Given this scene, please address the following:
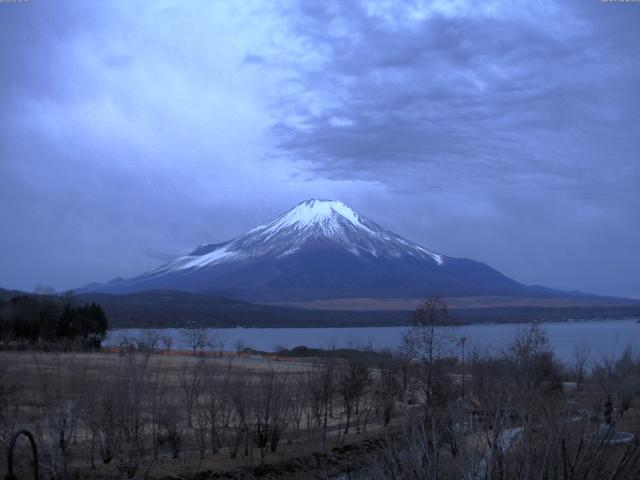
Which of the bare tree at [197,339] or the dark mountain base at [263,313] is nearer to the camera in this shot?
the bare tree at [197,339]

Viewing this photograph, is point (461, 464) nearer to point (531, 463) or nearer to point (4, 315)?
point (531, 463)

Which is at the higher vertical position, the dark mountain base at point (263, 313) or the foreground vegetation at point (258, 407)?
the dark mountain base at point (263, 313)

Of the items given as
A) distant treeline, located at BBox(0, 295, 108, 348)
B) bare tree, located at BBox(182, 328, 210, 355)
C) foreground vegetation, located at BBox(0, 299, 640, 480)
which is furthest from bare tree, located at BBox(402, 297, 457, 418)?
distant treeline, located at BBox(0, 295, 108, 348)

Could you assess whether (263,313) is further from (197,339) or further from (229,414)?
(229,414)

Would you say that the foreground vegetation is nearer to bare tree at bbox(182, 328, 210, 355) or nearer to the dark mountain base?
bare tree at bbox(182, 328, 210, 355)

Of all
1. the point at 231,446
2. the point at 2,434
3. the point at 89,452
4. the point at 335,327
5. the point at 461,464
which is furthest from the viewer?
the point at 335,327

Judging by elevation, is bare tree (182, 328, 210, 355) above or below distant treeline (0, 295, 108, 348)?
below

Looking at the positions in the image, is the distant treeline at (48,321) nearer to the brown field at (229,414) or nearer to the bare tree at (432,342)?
the brown field at (229,414)

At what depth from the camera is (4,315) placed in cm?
6047

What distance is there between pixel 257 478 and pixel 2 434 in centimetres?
726

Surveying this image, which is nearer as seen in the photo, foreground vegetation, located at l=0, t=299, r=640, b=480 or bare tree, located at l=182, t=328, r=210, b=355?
foreground vegetation, located at l=0, t=299, r=640, b=480

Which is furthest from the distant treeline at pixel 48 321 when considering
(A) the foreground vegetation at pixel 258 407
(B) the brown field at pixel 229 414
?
(B) the brown field at pixel 229 414

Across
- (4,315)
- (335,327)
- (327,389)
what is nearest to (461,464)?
(327,389)

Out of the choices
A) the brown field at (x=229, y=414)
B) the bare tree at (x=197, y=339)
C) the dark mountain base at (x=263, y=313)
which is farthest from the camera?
the dark mountain base at (x=263, y=313)
